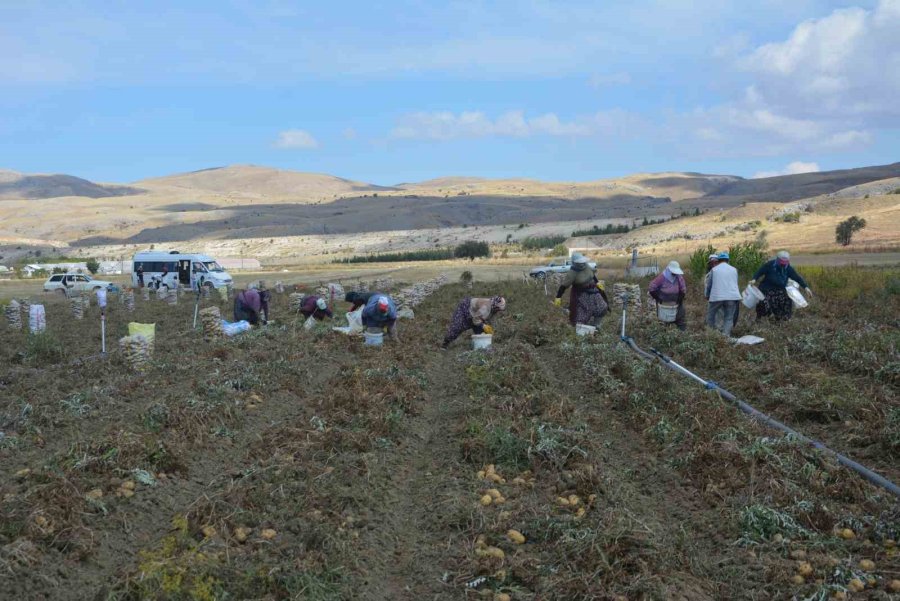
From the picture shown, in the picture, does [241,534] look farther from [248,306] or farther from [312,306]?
[248,306]

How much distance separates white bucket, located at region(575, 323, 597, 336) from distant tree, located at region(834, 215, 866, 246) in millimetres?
37825

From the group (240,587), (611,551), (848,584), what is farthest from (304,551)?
(848,584)

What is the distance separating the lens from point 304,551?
4.64m

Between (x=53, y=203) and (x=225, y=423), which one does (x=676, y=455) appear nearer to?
(x=225, y=423)

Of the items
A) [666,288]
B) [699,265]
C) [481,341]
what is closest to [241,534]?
[481,341]

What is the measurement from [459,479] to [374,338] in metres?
A: 6.77

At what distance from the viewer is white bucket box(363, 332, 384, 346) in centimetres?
1272

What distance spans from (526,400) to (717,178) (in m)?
174

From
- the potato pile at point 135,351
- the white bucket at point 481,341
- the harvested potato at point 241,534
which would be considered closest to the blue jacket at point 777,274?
the white bucket at point 481,341

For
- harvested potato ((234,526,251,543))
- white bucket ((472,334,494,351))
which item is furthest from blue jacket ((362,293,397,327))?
harvested potato ((234,526,251,543))

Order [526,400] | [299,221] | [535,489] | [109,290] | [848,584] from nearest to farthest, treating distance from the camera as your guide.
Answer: [848,584]
[535,489]
[526,400]
[109,290]
[299,221]

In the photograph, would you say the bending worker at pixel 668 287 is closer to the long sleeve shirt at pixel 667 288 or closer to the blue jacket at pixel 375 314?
the long sleeve shirt at pixel 667 288

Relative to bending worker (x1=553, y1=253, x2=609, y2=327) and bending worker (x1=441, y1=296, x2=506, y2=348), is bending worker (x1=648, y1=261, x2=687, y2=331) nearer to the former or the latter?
bending worker (x1=553, y1=253, x2=609, y2=327)

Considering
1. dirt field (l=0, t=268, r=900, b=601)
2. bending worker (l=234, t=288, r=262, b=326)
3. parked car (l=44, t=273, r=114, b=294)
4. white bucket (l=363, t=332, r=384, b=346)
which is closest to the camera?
dirt field (l=0, t=268, r=900, b=601)
